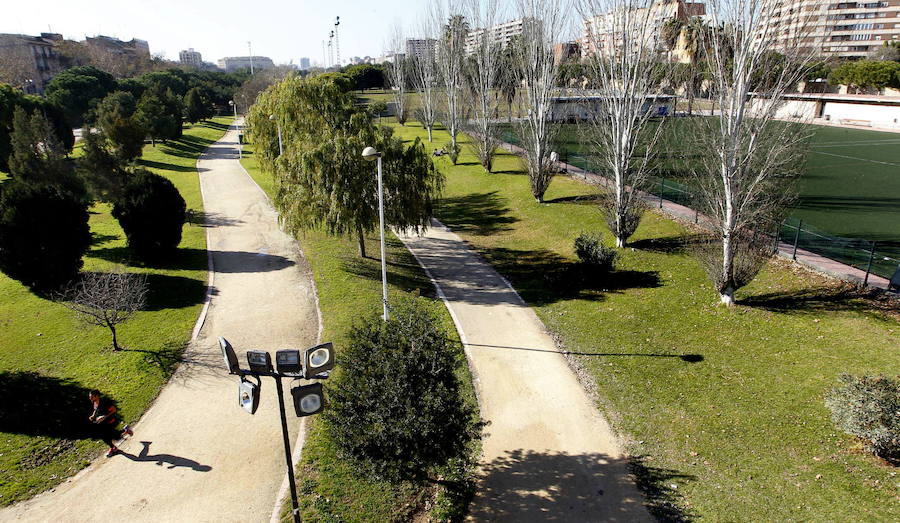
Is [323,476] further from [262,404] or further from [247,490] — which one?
[262,404]

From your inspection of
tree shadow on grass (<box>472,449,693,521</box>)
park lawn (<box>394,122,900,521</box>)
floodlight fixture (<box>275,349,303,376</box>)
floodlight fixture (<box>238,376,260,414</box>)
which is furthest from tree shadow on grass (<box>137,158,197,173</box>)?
floodlight fixture (<box>275,349,303,376</box>)

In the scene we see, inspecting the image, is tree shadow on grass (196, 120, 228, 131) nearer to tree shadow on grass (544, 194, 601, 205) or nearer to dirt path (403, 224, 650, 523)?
tree shadow on grass (544, 194, 601, 205)

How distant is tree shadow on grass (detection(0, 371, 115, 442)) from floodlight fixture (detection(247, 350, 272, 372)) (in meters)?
6.95

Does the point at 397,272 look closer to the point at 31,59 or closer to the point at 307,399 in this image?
the point at 307,399

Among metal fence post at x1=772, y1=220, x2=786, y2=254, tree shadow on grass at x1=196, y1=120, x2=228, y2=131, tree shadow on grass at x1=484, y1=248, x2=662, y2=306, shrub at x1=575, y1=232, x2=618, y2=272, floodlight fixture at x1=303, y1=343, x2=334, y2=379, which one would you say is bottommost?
tree shadow on grass at x1=484, y1=248, x2=662, y2=306

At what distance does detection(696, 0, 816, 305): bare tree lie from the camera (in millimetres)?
13555

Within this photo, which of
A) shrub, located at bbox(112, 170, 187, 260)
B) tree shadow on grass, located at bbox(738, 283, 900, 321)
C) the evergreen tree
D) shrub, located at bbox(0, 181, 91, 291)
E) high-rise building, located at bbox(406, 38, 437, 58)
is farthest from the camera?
high-rise building, located at bbox(406, 38, 437, 58)

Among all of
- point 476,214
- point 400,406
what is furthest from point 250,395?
point 476,214

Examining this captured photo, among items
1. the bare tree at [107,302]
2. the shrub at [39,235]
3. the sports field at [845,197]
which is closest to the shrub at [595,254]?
the sports field at [845,197]

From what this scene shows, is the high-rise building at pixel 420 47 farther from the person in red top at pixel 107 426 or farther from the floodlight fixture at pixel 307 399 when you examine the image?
the floodlight fixture at pixel 307 399

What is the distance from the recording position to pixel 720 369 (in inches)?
496

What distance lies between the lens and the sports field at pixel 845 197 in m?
17.5

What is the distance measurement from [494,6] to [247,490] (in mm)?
33760

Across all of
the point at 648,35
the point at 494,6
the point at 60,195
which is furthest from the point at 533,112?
the point at 60,195
